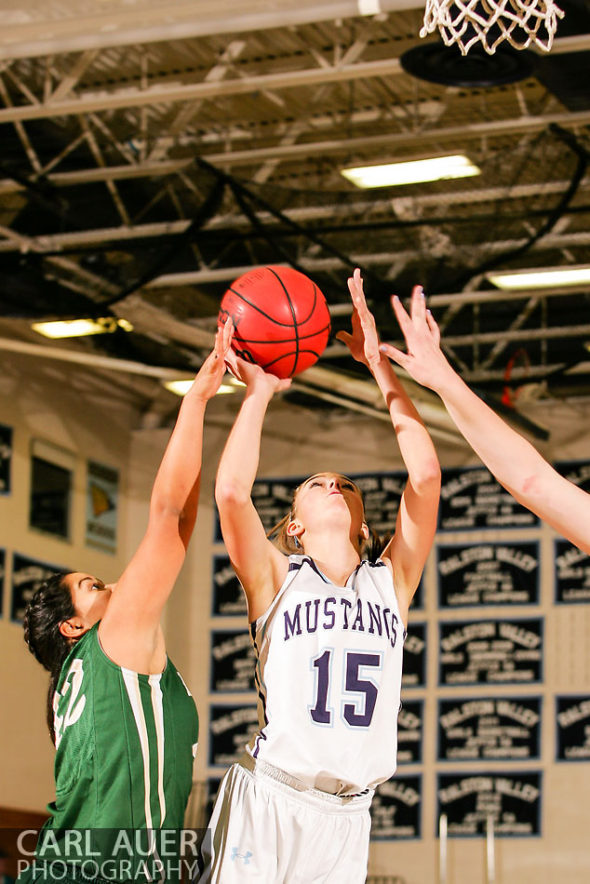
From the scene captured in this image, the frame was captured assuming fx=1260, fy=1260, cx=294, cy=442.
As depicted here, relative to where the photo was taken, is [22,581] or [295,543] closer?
[295,543]

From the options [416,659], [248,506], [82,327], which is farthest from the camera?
[416,659]

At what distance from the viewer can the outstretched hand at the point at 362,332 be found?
3.84 meters

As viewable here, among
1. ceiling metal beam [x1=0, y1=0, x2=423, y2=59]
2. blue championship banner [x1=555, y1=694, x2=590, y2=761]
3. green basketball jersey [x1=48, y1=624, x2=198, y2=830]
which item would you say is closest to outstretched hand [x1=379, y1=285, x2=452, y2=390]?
green basketball jersey [x1=48, y1=624, x2=198, y2=830]

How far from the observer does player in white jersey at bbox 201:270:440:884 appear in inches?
140

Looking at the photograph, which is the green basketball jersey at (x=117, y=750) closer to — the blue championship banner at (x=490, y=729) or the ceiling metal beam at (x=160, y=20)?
the ceiling metal beam at (x=160, y=20)

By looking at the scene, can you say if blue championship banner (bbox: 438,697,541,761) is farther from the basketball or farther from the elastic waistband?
the elastic waistband

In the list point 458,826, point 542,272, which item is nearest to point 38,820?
point 458,826

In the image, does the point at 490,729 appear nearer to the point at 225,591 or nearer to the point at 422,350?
the point at 225,591

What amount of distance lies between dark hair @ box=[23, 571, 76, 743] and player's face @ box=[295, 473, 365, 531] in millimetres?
781

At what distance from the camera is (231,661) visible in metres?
13.1

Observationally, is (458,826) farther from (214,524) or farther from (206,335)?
(206,335)

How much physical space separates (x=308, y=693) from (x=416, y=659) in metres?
9.10

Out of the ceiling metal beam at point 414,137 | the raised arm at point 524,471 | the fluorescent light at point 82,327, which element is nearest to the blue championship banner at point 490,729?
the fluorescent light at point 82,327

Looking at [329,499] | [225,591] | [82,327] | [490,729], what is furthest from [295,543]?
[225,591]
